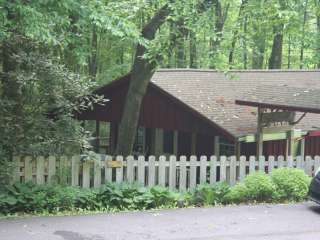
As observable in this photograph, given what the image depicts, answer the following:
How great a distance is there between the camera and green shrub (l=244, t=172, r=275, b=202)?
11906 mm

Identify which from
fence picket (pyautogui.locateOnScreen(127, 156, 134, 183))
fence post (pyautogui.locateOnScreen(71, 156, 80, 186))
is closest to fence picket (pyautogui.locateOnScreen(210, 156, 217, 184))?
fence picket (pyautogui.locateOnScreen(127, 156, 134, 183))

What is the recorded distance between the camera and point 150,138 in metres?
24.2

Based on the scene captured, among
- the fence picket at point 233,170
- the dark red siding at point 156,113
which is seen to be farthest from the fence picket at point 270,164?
the dark red siding at point 156,113

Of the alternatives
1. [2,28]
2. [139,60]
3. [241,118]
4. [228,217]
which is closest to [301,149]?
[241,118]

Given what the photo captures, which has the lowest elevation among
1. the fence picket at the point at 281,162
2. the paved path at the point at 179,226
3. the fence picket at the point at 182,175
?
the paved path at the point at 179,226

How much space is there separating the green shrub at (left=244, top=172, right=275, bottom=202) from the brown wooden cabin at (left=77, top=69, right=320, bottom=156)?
16.9ft

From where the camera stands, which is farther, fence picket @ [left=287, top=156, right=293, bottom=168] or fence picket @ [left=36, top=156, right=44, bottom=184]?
fence picket @ [left=287, top=156, right=293, bottom=168]

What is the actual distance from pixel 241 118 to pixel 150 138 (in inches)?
235

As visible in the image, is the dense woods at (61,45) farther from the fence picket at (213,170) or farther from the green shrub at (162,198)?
the fence picket at (213,170)

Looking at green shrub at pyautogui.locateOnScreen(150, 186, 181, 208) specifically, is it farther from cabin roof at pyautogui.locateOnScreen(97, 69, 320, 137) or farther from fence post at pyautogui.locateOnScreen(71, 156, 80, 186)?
cabin roof at pyautogui.locateOnScreen(97, 69, 320, 137)

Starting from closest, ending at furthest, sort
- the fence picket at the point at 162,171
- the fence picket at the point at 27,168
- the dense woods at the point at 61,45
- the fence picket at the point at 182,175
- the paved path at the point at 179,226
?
the paved path at the point at 179,226, the dense woods at the point at 61,45, the fence picket at the point at 27,168, the fence picket at the point at 162,171, the fence picket at the point at 182,175

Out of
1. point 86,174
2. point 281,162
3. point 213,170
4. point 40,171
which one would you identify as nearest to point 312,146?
point 281,162

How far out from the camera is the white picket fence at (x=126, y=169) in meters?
11.4

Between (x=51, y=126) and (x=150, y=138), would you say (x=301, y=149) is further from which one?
(x=51, y=126)
